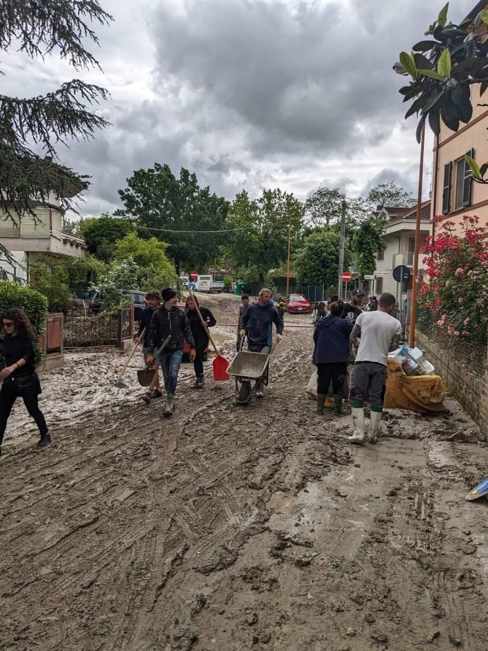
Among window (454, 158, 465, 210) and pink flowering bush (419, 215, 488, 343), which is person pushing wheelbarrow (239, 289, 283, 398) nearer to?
pink flowering bush (419, 215, 488, 343)

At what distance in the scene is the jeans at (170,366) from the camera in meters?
8.21

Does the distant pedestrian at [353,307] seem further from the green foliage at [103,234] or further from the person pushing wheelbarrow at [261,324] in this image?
the green foliage at [103,234]

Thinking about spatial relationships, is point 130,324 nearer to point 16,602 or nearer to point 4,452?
point 4,452

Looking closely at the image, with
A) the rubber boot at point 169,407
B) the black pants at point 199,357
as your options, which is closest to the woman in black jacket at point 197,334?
the black pants at point 199,357

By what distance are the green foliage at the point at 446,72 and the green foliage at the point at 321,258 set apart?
4167 centimetres

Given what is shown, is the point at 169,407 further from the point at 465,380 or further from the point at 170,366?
the point at 465,380

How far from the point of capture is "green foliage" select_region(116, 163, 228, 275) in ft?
186

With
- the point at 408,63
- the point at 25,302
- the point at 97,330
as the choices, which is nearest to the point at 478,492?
the point at 408,63

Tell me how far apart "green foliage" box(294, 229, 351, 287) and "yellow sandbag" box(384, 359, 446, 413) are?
37449 millimetres

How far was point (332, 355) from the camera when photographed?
8.02 metres

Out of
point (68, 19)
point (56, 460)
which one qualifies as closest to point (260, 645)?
point (56, 460)

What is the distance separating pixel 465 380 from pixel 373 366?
263cm

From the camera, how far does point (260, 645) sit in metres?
2.87

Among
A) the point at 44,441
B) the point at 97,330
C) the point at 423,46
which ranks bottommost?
the point at 44,441
